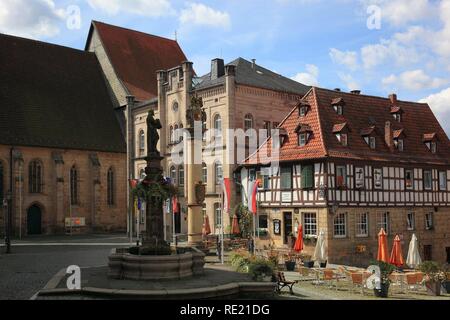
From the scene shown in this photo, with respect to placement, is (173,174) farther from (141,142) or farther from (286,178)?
(286,178)

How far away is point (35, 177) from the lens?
148 ft

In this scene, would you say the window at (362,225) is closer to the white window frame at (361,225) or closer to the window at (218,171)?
the white window frame at (361,225)

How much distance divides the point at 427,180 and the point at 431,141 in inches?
110

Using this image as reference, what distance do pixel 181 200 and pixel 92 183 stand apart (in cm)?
1036

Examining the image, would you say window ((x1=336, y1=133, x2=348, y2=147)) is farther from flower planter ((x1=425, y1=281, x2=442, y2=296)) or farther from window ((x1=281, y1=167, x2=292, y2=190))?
flower planter ((x1=425, y1=281, x2=442, y2=296))

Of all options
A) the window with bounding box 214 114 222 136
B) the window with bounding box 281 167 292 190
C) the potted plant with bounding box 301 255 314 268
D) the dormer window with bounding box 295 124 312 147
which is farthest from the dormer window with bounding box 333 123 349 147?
the window with bounding box 214 114 222 136

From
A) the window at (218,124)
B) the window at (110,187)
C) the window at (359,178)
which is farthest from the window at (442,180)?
the window at (110,187)

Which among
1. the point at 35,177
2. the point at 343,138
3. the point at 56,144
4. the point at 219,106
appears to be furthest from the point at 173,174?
the point at 343,138

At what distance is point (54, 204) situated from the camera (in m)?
45.7

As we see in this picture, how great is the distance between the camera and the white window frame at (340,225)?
29.2 m

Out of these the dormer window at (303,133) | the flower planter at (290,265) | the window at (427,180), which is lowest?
the flower planter at (290,265)

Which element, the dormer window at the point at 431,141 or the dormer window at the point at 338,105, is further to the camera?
the dormer window at the point at 431,141

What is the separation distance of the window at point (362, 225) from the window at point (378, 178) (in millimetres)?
1804
